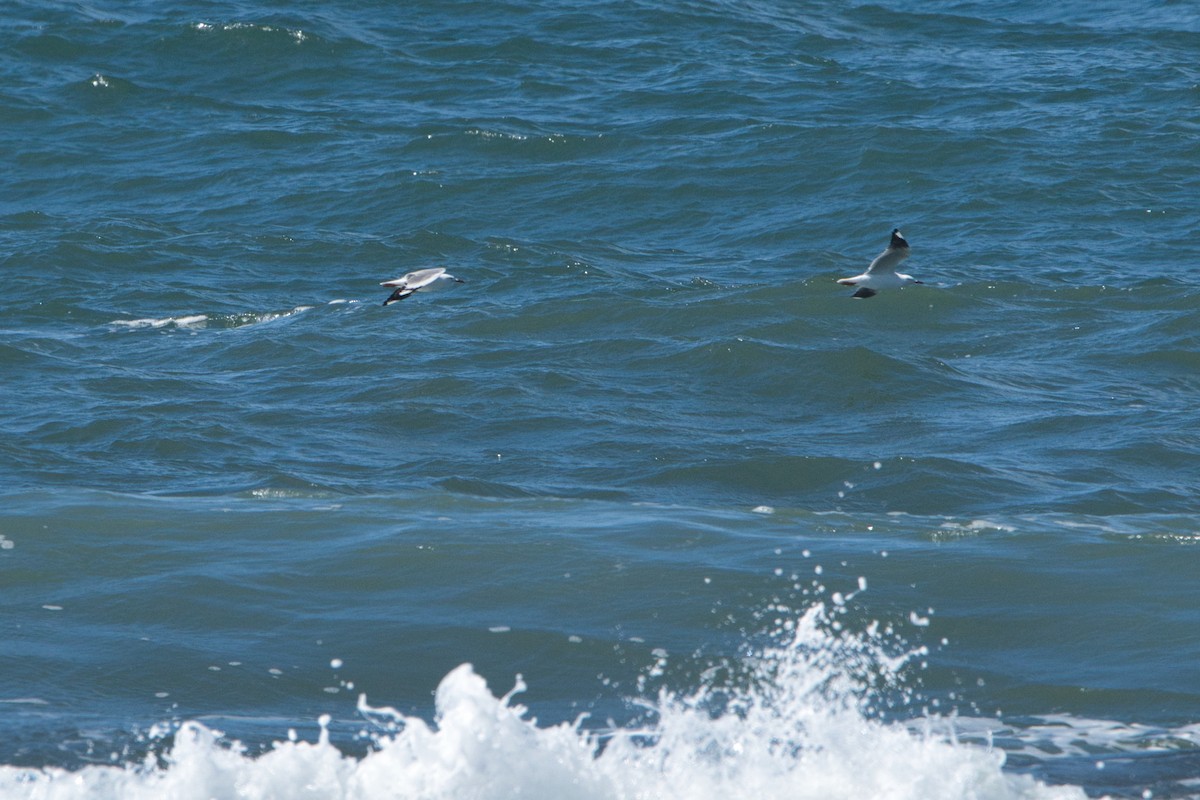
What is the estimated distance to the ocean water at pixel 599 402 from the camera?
657cm

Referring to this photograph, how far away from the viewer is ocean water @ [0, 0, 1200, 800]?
657 cm

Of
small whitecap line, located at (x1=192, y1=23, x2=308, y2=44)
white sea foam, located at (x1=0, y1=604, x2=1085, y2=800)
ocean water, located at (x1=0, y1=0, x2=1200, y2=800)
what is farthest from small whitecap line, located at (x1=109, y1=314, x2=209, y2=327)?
small whitecap line, located at (x1=192, y1=23, x2=308, y2=44)

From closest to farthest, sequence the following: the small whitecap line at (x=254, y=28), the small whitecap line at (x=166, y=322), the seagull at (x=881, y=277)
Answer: the seagull at (x=881, y=277), the small whitecap line at (x=166, y=322), the small whitecap line at (x=254, y=28)

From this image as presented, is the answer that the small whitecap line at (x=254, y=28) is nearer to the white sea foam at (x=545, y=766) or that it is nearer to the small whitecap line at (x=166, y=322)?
the small whitecap line at (x=166, y=322)

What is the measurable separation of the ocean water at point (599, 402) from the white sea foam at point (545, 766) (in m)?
0.02

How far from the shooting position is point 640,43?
22.2 meters

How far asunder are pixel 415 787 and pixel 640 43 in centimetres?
1756

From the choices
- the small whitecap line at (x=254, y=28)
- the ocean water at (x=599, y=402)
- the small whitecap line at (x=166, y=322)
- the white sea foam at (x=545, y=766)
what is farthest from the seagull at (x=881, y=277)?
the small whitecap line at (x=254, y=28)

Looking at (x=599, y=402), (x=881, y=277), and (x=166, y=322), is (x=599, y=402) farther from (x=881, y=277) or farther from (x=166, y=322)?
(x=166, y=322)

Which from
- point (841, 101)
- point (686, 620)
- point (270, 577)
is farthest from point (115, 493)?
point (841, 101)

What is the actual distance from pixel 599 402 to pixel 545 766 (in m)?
6.27

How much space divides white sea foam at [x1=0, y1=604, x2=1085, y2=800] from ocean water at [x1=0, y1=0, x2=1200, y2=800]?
21 mm

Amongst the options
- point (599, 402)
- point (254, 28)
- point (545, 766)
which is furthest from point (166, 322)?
point (254, 28)

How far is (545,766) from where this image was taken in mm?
5891
